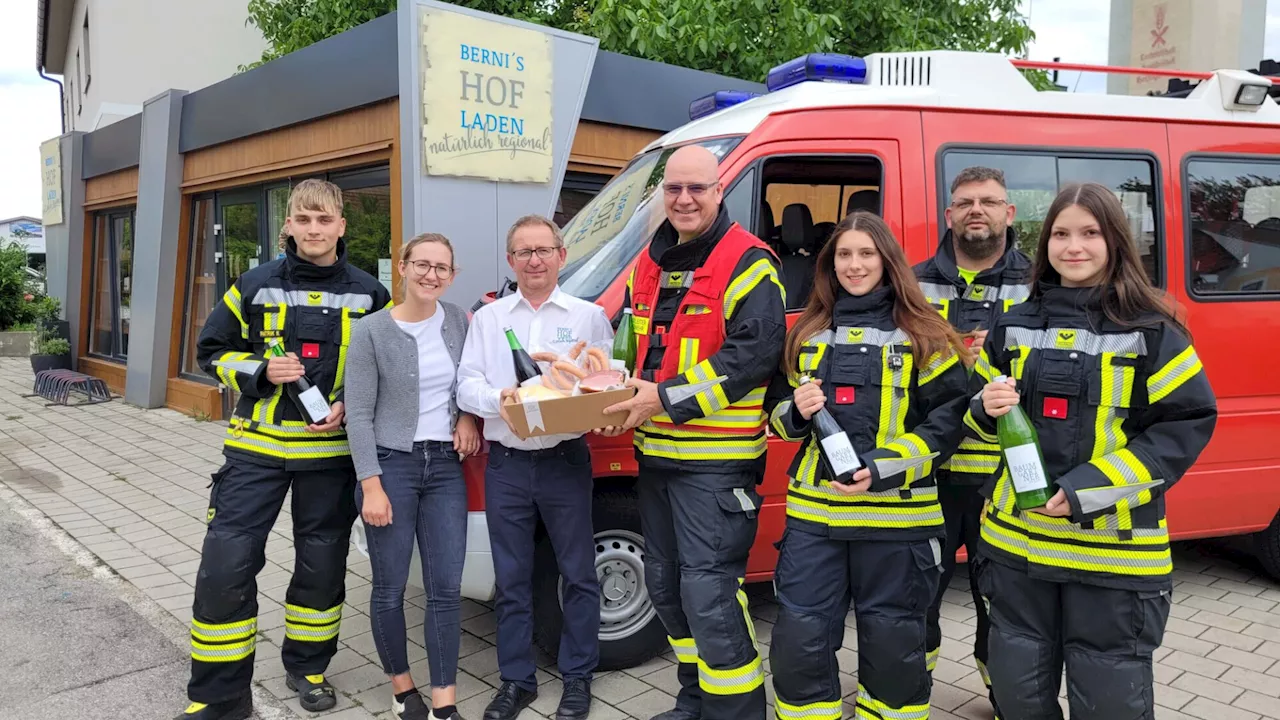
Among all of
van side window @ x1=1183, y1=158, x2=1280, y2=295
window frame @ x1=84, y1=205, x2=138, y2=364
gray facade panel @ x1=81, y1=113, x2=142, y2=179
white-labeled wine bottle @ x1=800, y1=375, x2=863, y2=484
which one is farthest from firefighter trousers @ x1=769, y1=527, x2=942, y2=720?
window frame @ x1=84, y1=205, x2=138, y2=364

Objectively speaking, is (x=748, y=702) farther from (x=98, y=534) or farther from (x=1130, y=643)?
(x=98, y=534)

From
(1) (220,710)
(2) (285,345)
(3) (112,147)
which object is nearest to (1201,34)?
(2) (285,345)

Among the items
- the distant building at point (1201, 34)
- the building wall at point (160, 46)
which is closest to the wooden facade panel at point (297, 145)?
the building wall at point (160, 46)

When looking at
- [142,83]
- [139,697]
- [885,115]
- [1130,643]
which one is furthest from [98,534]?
[142,83]

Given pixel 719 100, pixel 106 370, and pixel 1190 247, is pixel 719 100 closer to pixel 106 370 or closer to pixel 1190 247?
pixel 1190 247

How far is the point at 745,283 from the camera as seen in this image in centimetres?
322

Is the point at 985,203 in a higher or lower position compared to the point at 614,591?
higher

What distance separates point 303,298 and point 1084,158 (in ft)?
11.9

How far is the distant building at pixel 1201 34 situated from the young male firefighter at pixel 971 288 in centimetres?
886

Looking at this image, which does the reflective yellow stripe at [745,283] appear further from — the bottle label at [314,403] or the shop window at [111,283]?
the shop window at [111,283]

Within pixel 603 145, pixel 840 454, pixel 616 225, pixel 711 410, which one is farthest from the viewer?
pixel 603 145

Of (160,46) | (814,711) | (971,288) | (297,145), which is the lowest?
(814,711)

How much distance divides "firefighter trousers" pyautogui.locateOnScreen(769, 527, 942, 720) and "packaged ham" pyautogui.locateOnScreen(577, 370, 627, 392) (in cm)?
78

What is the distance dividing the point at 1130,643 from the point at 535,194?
18.4 feet
